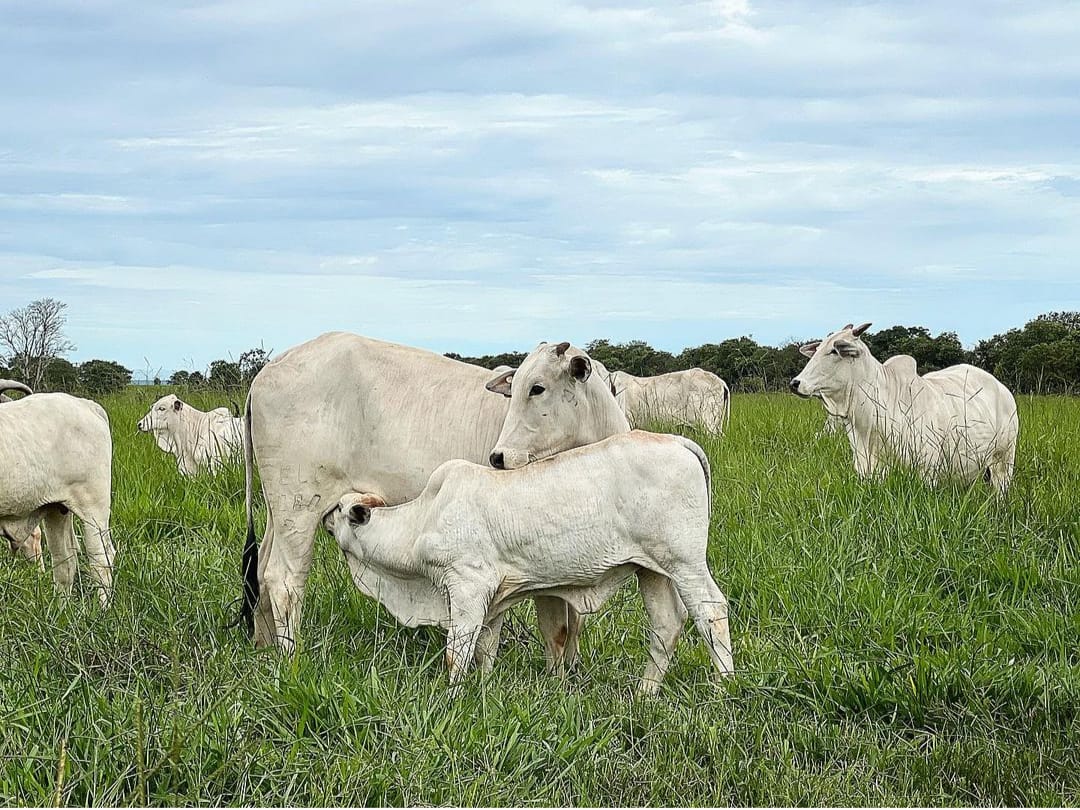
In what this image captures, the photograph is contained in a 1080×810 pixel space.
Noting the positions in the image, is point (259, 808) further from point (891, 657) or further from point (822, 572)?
point (822, 572)

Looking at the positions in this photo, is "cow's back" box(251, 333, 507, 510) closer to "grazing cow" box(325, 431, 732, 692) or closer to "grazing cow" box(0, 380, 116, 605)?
"grazing cow" box(325, 431, 732, 692)

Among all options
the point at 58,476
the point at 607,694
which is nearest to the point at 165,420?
the point at 58,476

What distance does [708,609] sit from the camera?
5.05 meters

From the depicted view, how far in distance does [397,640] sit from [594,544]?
4.05 feet

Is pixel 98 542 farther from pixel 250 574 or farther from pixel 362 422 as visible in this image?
Answer: pixel 362 422

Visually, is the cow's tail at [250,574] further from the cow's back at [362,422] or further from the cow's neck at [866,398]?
the cow's neck at [866,398]

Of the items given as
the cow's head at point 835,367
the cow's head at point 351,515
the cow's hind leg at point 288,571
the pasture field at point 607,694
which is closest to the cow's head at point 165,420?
the pasture field at point 607,694

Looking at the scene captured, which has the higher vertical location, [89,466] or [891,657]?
[89,466]

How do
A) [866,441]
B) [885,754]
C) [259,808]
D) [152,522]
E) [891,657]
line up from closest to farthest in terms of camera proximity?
[259,808] < [885,754] < [891,657] < [152,522] < [866,441]

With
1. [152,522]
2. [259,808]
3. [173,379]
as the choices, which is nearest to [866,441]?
[152,522]

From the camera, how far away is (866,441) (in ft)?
32.6

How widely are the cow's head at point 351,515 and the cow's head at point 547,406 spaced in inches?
24.4

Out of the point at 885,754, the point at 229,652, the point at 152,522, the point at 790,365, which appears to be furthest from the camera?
the point at 790,365

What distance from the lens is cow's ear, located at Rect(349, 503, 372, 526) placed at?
532cm
